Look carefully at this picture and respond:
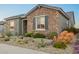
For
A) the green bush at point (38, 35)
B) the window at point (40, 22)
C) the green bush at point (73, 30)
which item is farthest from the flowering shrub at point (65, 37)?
the window at point (40, 22)

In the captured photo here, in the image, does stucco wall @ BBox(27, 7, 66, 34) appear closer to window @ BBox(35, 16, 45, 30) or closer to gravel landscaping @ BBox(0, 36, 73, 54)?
window @ BBox(35, 16, 45, 30)

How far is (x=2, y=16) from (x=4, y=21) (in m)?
0.13

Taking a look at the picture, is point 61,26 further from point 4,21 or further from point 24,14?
point 4,21

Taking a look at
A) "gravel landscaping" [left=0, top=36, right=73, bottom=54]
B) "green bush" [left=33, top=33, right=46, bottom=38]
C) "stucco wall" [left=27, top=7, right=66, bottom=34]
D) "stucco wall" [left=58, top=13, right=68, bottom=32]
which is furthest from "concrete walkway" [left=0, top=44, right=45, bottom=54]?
"stucco wall" [left=58, top=13, right=68, bottom=32]

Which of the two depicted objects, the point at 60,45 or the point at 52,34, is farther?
the point at 52,34

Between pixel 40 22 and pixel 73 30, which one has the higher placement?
pixel 40 22

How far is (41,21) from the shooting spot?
18.0ft

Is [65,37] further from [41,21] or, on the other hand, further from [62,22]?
[41,21]

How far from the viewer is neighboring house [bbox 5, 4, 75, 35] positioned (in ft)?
17.3

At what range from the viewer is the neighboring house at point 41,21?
528 centimetres

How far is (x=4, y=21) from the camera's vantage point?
17.7 feet

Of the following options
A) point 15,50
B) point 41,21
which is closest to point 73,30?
point 41,21

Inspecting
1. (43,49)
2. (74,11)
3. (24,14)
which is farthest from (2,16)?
(74,11)
